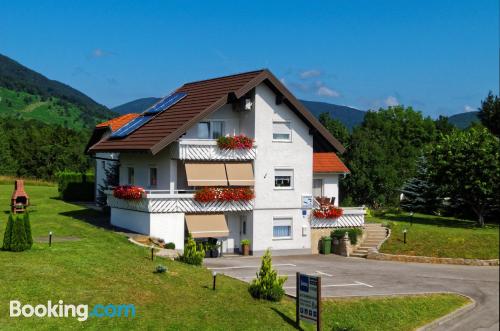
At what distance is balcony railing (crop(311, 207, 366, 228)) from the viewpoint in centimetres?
4169

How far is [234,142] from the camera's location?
38.7 metres

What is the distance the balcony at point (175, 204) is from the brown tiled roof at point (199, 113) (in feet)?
8.95

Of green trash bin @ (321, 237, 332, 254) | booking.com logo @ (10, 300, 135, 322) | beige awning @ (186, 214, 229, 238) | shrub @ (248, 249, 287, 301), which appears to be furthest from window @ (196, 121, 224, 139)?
booking.com logo @ (10, 300, 135, 322)

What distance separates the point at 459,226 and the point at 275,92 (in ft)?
46.8

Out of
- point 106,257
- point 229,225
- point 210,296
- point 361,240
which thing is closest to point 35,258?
point 106,257

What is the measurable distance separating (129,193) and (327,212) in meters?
12.6

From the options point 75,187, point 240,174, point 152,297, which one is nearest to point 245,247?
point 240,174

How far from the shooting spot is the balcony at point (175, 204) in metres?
36.7

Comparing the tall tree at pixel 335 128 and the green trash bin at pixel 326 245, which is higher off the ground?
the tall tree at pixel 335 128

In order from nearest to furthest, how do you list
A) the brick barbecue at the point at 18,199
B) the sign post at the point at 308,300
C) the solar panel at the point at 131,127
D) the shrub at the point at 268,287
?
Answer: the sign post at the point at 308,300
the shrub at the point at 268,287
the brick barbecue at the point at 18,199
the solar panel at the point at 131,127

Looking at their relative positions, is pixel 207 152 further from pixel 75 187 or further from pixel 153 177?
pixel 75 187

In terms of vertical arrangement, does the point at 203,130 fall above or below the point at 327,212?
above

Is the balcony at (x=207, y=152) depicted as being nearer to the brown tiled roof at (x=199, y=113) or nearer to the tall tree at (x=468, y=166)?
the brown tiled roof at (x=199, y=113)

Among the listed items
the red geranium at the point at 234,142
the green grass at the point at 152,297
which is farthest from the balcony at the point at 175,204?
the green grass at the point at 152,297
